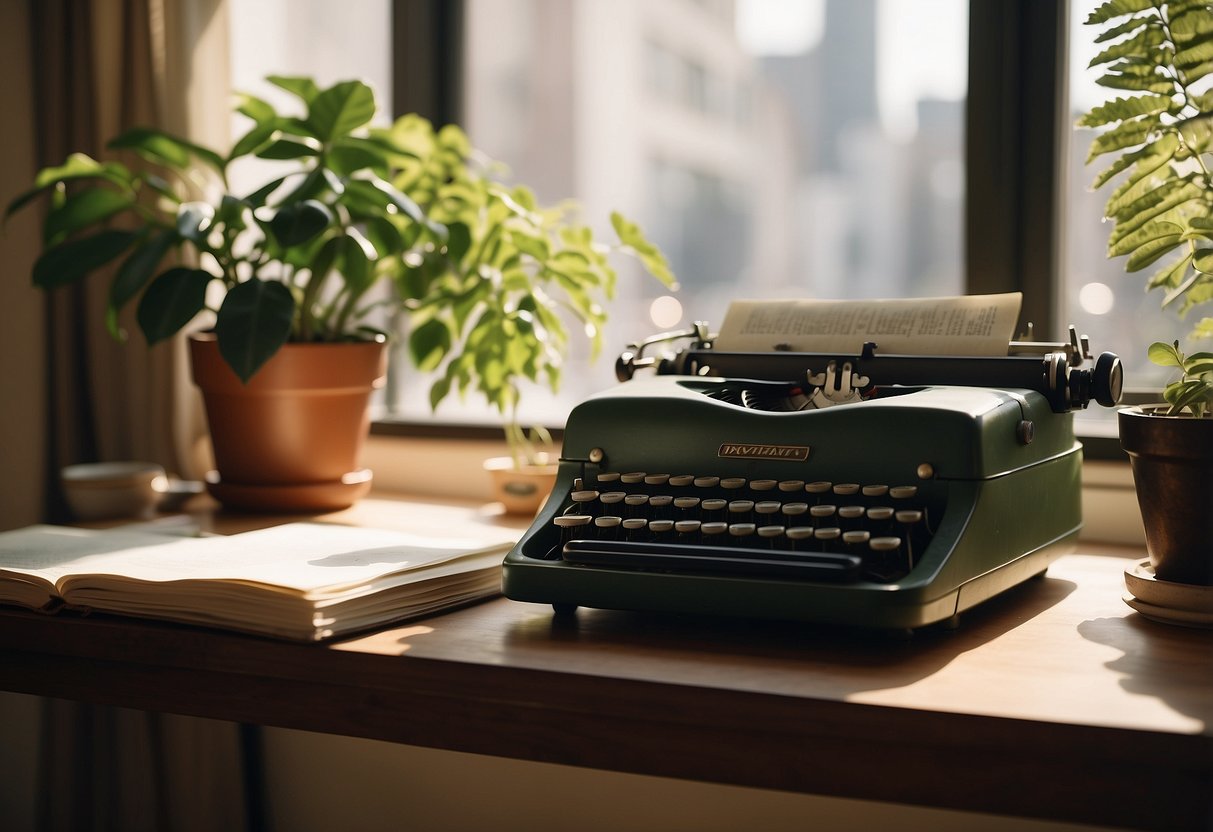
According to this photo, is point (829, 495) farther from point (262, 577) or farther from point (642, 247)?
point (642, 247)

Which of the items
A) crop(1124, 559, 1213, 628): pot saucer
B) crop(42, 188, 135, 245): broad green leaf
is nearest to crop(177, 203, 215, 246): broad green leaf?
crop(42, 188, 135, 245): broad green leaf

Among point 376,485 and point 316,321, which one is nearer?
point 316,321

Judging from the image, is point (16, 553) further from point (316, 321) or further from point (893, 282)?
point (893, 282)

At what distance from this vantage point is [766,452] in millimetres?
965

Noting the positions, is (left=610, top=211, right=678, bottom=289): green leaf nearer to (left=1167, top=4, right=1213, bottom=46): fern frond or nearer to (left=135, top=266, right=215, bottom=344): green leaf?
(left=135, top=266, right=215, bottom=344): green leaf

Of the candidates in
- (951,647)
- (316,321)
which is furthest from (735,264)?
(951,647)

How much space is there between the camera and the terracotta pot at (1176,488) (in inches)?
36.4

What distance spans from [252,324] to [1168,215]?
943 millimetres

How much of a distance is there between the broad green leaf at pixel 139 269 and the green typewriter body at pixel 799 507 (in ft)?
1.98

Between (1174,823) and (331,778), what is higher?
(1174,823)

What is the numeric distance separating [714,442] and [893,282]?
76cm

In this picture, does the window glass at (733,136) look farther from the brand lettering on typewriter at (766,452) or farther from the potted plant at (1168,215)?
the brand lettering on typewriter at (766,452)

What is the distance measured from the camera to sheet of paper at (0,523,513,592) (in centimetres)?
98

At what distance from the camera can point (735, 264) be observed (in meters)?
1.74
